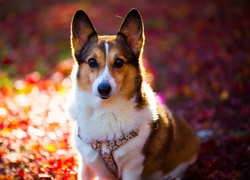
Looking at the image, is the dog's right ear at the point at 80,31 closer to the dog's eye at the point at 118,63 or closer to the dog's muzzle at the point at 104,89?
the dog's eye at the point at 118,63

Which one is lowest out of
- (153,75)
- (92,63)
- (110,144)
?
(153,75)

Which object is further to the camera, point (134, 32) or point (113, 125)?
point (134, 32)

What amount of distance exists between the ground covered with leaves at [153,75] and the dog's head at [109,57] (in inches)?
53.4

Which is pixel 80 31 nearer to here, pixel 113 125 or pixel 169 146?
pixel 113 125

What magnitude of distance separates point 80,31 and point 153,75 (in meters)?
5.19

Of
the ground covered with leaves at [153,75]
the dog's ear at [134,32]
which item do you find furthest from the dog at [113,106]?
the ground covered with leaves at [153,75]

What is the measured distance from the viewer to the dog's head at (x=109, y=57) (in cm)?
407

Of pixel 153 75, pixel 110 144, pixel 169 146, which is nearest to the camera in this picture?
pixel 110 144

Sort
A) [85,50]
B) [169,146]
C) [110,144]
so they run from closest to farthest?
[110,144] < [85,50] < [169,146]

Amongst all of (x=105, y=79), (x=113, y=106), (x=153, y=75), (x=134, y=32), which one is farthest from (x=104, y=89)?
(x=153, y=75)

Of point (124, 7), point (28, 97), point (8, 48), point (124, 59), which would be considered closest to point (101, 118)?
point (124, 59)

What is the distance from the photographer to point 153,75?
9398 mm

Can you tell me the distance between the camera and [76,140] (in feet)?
14.2

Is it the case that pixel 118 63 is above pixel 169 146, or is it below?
above
